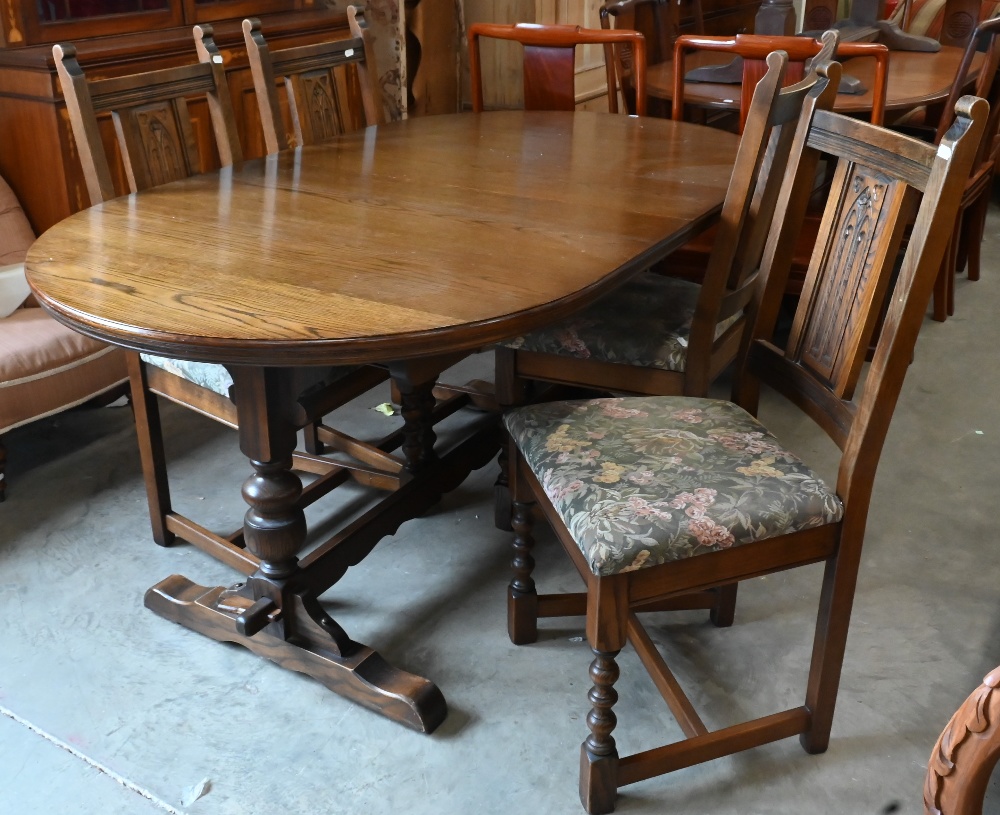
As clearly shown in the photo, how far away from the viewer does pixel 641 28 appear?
362 cm

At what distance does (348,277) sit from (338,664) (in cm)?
69

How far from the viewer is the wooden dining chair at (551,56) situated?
2740 millimetres

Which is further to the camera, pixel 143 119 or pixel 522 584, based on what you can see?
pixel 143 119

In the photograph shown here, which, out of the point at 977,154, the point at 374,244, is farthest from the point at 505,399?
the point at 977,154

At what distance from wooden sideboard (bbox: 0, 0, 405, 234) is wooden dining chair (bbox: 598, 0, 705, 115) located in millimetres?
970

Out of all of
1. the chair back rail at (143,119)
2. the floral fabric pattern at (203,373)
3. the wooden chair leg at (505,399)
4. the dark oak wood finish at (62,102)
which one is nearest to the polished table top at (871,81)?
the wooden chair leg at (505,399)

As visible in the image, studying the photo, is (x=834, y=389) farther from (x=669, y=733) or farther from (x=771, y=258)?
(x=669, y=733)

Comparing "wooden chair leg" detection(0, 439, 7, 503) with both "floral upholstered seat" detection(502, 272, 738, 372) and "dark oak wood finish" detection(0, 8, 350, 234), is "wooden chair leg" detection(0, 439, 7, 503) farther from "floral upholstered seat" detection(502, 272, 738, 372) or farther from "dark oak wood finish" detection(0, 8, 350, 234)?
"floral upholstered seat" detection(502, 272, 738, 372)

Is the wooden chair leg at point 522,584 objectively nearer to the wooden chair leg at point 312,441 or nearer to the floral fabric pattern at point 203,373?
the floral fabric pattern at point 203,373

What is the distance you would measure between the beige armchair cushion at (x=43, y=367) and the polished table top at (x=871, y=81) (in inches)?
71.7

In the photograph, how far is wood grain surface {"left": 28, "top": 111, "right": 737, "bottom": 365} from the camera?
133 centimetres

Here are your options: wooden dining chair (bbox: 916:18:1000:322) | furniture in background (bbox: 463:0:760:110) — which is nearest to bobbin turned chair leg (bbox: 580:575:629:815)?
wooden dining chair (bbox: 916:18:1000:322)

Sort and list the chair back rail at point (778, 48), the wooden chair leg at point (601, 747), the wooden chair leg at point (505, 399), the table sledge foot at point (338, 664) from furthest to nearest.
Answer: the chair back rail at point (778, 48)
the wooden chair leg at point (505, 399)
the table sledge foot at point (338, 664)
the wooden chair leg at point (601, 747)

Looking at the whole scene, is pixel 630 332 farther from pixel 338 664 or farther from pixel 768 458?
pixel 338 664
